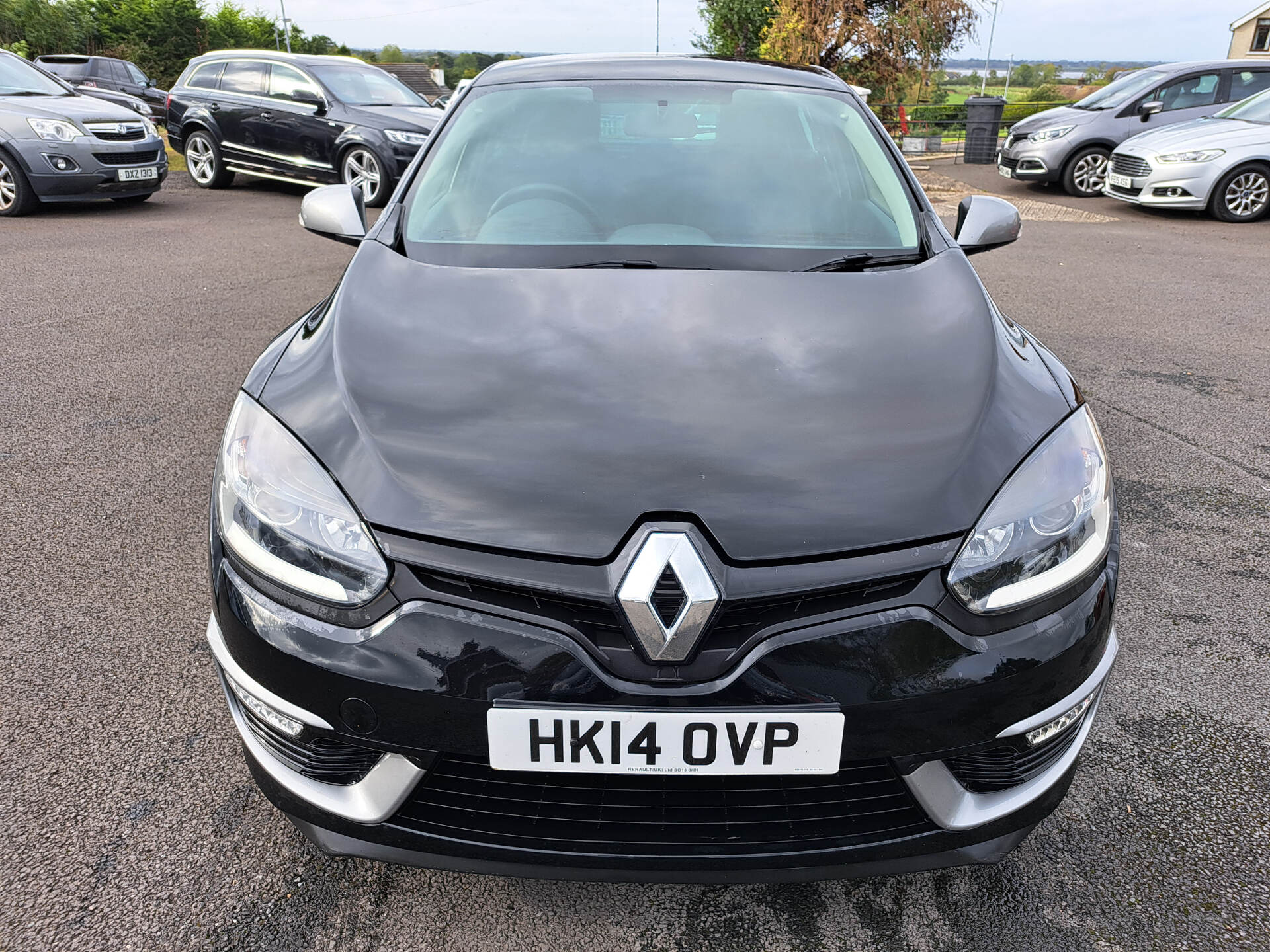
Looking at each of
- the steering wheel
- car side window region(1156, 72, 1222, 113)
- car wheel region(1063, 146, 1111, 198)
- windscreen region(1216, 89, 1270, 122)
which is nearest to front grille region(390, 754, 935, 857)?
the steering wheel

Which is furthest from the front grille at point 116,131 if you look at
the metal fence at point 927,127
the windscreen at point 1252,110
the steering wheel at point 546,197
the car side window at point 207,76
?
the metal fence at point 927,127

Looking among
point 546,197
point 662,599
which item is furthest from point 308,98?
point 662,599

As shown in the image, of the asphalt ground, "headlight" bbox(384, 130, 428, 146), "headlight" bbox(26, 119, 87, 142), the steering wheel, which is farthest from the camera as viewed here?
"headlight" bbox(384, 130, 428, 146)

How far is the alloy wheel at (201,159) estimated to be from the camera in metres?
11.3

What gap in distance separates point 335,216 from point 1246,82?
13.1 metres

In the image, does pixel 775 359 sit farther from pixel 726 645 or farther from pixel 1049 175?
pixel 1049 175

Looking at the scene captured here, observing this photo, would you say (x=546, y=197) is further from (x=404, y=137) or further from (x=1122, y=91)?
(x=1122, y=91)

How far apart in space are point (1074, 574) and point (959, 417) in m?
0.33

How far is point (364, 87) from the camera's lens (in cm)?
1077

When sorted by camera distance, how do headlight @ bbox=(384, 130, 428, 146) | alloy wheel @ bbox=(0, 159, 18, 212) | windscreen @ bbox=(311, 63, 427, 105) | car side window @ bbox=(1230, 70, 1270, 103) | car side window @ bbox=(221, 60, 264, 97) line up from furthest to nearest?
car side window @ bbox=(1230, 70, 1270, 103) → car side window @ bbox=(221, 60, 264, 97) → windscreen @ bbox=(311, 63, 427, 105) → headlight @ bbox=(384, 130, 428, 146) → alloy wheel @ bbox=(0, 159, 18, 212)

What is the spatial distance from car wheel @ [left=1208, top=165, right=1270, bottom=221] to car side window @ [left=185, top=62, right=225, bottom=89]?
11.3m

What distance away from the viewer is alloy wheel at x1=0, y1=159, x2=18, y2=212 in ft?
28.8

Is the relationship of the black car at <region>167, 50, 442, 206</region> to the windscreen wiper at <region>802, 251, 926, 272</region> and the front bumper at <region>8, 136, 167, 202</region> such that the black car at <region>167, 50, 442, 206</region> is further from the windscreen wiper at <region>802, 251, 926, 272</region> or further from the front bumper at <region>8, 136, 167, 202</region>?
the windscreen wiper at <region>802, 251, 926, 272</region>

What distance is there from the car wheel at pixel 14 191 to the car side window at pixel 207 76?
3020 mm
